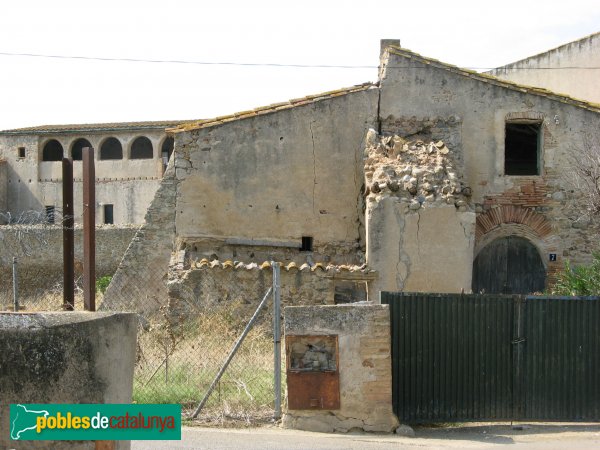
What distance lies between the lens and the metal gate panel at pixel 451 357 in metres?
8.55

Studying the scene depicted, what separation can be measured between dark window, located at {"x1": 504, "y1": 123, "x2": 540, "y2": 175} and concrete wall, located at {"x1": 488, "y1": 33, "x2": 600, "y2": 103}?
6421 mm

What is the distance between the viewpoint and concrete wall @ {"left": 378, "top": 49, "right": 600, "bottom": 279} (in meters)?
14.3

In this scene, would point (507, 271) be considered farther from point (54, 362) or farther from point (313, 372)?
point (54, 362)

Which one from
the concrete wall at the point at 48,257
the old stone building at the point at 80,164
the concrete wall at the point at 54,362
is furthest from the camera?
the old stone building at the point at 80,164

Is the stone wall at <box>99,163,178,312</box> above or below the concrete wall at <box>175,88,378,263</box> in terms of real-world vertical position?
below

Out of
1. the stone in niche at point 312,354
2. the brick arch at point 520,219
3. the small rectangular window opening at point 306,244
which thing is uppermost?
the brick arch at point 520,219

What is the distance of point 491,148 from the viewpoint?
1443cm

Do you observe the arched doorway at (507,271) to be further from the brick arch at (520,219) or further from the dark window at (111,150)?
the dark window at (111,150)

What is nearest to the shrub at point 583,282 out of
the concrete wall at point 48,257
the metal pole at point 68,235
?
the metal pole at point 68,235

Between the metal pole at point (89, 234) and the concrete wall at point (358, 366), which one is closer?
the metal pole at point (89, 234)

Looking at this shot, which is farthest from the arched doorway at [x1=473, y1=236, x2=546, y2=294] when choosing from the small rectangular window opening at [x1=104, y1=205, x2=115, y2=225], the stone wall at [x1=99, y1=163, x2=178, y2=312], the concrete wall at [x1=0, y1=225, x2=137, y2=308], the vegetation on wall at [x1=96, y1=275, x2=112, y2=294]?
the small rectangular window opening at [x1=104, y1=205, x2=115, y2=225]

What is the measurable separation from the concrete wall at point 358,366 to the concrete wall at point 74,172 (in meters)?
33.8

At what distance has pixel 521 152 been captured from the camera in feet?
53.7

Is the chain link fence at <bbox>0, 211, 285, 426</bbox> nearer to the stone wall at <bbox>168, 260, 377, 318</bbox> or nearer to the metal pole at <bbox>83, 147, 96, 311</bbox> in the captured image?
the stone wall at <bbox>168, 260, 377, 318</bbox>
